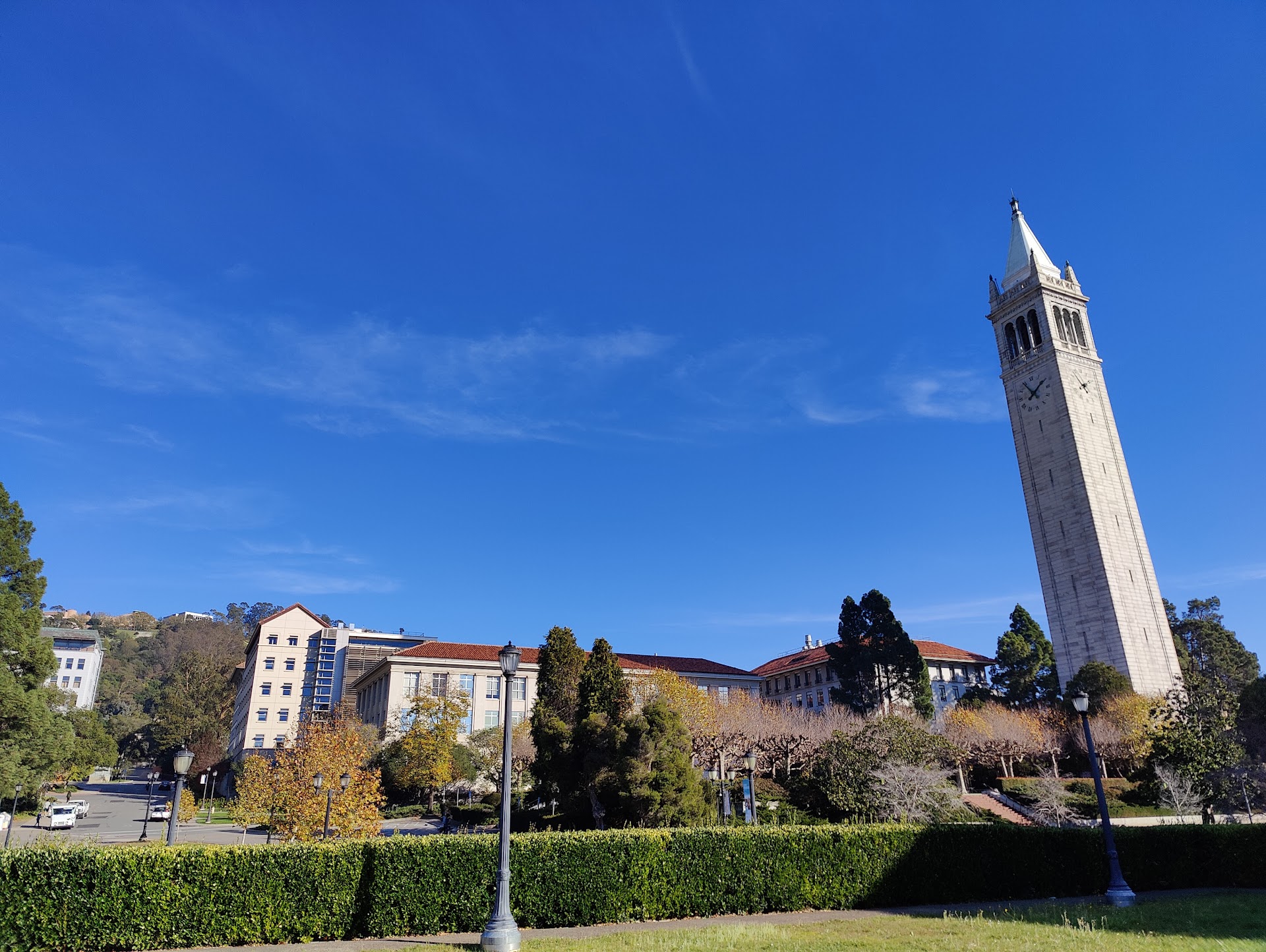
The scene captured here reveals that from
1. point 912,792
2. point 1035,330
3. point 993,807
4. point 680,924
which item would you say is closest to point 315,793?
point 680,924

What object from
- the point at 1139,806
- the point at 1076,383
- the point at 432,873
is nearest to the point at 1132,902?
the point at 432,873

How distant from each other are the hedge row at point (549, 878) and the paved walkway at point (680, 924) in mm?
298

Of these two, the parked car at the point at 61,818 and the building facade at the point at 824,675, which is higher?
the building facade at the point at 824,675

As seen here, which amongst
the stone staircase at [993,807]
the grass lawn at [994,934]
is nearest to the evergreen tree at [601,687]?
the stone staircase at [993,807]

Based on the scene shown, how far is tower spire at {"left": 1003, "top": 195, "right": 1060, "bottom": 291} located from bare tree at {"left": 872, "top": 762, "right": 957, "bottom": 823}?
2559 inches

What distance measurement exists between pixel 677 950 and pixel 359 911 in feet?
22.1

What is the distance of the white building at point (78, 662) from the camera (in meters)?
123

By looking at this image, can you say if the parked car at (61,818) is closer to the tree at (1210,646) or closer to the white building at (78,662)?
the tree at (1210,646)

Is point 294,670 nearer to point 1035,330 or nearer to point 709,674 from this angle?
point 709,674

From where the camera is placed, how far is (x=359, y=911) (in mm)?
15562

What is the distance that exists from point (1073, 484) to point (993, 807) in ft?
125

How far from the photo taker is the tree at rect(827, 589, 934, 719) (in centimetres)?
6169

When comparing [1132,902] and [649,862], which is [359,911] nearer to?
[649,862]

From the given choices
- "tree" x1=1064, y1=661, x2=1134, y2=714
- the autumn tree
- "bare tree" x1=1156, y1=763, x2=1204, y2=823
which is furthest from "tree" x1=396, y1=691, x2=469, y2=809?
"tree" x1=1064, y1=661, x2=1134, y2=714
